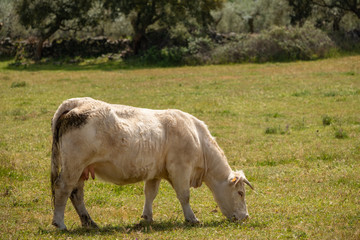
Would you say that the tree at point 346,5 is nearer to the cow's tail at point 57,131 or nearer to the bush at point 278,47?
the bush at point 278,47

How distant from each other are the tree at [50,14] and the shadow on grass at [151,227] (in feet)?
122

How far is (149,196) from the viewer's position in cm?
917

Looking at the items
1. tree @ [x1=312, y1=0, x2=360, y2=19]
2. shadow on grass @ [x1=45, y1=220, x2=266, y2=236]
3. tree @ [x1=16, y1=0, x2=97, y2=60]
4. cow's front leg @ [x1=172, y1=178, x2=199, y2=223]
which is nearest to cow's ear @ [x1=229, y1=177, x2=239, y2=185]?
shadow on grass @ [x1=45, y1=220, x2=266, y2=236]

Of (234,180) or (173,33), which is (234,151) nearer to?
(234,180)

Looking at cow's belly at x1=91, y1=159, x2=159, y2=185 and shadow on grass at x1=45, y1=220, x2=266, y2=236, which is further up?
cow's belly at x1=91, y1=159, x2=159, y2=185

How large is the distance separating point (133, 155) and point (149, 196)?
1.28m

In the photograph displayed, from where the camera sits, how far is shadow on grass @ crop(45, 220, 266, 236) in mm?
7809

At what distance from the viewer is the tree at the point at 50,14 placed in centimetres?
4253

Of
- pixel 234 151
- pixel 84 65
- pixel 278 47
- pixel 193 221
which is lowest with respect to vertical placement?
pixel 84 65

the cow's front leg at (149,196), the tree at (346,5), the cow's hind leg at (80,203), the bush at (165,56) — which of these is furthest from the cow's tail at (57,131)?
the tree at (346,5)

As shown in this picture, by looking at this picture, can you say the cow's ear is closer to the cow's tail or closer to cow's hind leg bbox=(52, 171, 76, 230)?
cow's hind leg bbox=(52, 171, 76, 230)

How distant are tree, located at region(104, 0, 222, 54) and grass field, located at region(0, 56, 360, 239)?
39.7 ft

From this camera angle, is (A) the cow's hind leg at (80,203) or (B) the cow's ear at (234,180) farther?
(B) the cow's ear at (234,180)

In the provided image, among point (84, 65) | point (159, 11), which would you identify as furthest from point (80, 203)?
point (159, 11)
